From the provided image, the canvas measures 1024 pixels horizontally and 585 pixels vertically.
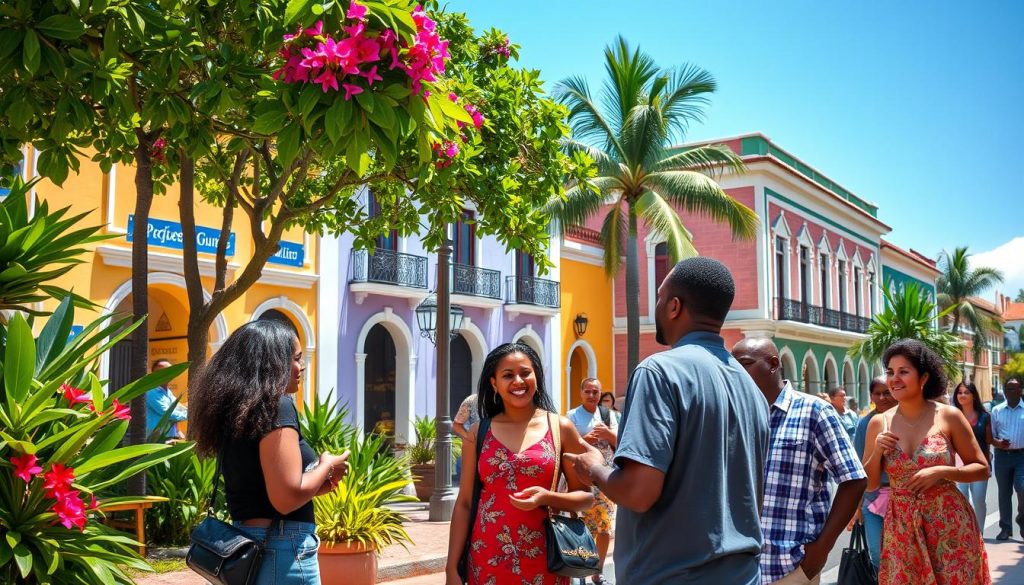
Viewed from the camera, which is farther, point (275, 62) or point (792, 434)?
point (275, 62)

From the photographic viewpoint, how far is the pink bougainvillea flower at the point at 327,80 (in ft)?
11.2

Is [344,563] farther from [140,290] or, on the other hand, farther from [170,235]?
[170,235]

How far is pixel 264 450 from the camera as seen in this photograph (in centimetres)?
339

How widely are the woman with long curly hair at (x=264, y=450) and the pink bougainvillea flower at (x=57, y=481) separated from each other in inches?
18.4

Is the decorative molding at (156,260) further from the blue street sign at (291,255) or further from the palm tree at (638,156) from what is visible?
the palm tree at (638,156)

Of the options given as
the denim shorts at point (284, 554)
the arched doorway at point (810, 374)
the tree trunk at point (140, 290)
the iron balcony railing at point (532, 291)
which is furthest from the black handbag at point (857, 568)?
the arched doorway at point (810, 374)

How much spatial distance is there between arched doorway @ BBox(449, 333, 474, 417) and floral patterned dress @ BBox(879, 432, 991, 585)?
61.6 ft

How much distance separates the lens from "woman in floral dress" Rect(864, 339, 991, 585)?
5.22 meters

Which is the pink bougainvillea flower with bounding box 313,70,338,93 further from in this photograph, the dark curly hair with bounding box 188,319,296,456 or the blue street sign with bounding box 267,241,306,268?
the blue street sign with bounding box 267,241,306,268

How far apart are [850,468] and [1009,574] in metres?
6.39

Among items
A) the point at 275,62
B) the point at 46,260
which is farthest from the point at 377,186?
the point at 46,260

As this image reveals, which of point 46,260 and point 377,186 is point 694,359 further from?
point 377,186

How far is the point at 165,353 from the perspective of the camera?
17.0 metres

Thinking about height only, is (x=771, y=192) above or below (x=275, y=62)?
above
